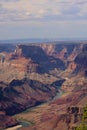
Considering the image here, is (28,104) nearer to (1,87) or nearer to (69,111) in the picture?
(1,87)

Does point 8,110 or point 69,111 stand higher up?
point 69,111

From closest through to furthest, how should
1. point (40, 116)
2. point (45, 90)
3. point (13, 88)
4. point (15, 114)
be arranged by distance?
point (40, 116) < point (15, 114) < point (13, 88) < point (45, 90)

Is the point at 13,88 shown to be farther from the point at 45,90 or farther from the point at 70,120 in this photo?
the point at 70,120

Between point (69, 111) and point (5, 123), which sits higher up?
point (69, 111)

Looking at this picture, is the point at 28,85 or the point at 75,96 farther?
the point at 28,85

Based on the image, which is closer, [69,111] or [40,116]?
[69,111]

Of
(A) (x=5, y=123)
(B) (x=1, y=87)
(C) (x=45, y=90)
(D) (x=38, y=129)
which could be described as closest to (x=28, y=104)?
(B) (x=1, y=87)

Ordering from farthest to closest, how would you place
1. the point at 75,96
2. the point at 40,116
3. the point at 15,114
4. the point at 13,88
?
the point at 13,88 < the point at 75,96 < the point at 15,114 < the point at 40,116

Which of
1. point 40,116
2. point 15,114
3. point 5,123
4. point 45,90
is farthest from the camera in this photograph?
point 45,90

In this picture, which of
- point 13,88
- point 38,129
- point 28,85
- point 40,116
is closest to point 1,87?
point 13,88
